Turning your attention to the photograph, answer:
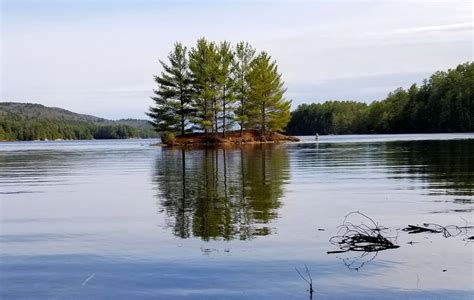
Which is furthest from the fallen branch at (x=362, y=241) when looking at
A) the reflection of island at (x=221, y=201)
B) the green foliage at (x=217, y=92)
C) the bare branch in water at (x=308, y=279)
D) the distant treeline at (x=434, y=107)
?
the distant treeline at (x=434, y=107)

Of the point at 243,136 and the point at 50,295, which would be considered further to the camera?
the point at 243,136

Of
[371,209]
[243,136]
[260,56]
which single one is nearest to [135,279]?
[371,209]

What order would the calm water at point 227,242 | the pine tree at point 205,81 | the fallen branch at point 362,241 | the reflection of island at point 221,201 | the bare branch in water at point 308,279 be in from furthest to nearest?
the pine tree at point 205,81
the reflection of island at point 221,201
the fallen branch at point 362,241
the calm water at point 227,242
the bare branch in water at point 308,279

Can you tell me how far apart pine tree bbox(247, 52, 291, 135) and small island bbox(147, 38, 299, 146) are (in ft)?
0.55

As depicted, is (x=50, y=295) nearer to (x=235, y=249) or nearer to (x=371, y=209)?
(x=235, y=249)

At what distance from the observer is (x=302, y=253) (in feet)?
33.1

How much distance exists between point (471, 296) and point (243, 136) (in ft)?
261

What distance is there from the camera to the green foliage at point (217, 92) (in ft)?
266

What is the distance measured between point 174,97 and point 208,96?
6.53 metres

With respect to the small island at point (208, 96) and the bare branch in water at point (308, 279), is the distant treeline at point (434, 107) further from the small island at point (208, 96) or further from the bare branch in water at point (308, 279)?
the bare branch in water at point (308, 279)

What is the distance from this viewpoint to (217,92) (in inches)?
3236

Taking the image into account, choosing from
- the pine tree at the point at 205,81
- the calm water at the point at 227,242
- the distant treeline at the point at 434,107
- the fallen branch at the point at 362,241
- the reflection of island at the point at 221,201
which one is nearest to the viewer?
the calm water at the point at 227,242

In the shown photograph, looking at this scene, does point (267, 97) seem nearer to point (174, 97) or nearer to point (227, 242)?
point (174, 97)

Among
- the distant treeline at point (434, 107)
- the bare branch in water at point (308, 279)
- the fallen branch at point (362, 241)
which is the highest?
the distant treeline at point (434, 107)
